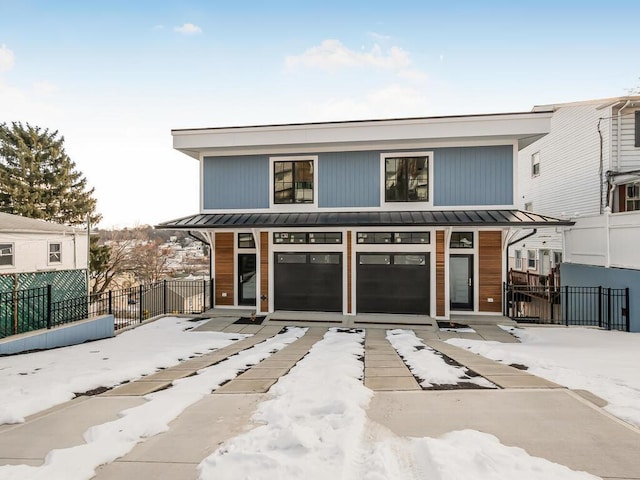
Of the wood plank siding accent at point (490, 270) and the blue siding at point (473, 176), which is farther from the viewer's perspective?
the wood plank siding accent at point (490, 270)

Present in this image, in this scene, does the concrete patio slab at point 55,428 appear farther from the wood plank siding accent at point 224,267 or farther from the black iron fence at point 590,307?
the black iron fence at point 590,307

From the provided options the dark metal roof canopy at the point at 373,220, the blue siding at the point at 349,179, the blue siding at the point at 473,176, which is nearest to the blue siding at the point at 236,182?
the dark metal roof canopy at the point at 373,220

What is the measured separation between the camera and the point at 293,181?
12336 millimetres

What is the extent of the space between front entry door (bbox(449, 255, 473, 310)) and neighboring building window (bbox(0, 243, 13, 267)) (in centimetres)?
1928

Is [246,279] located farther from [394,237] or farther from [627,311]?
[627,311]

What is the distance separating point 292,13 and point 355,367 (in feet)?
53.5

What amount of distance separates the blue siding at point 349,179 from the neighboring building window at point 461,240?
3007 mm

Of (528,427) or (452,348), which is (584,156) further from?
(528,427)

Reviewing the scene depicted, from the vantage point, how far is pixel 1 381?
17.4ft

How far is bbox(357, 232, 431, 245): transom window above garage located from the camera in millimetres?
11219

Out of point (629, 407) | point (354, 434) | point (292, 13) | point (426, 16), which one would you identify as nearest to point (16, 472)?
point (354, 434)

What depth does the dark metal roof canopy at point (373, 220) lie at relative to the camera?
33.0ft

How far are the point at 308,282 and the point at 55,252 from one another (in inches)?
581

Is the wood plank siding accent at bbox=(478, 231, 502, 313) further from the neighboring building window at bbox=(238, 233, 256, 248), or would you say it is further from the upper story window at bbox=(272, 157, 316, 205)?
the neighboring building window at bbox=(238, 233, 256, 248)
